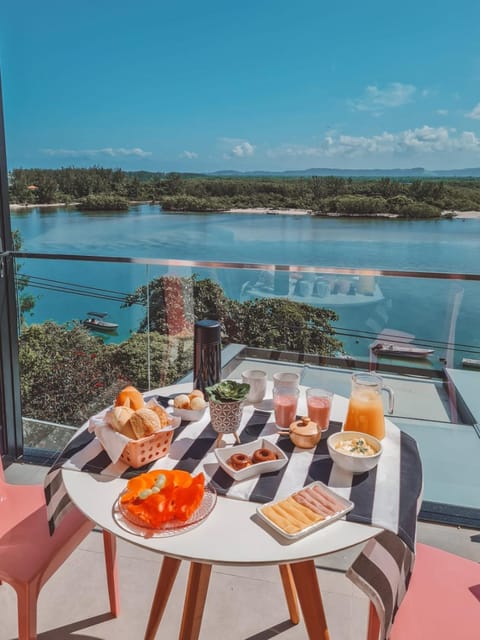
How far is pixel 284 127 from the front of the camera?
31.7 feet

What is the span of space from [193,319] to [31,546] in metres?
1.57

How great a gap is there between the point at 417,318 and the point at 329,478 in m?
1.59

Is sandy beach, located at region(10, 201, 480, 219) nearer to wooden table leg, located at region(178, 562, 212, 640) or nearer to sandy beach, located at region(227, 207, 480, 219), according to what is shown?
sandy beach, located at region(227, 207, 480, 219)

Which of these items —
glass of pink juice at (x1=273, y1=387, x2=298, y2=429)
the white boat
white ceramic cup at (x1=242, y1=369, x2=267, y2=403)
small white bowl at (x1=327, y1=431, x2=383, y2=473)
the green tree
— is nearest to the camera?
small white bowl at (x1=327, y1=431, x2=383, y2=473)

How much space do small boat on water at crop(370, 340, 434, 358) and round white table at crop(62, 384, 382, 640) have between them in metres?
1.63

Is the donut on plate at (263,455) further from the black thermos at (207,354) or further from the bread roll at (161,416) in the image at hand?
the black thermos at (207,354)

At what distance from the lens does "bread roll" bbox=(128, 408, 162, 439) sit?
1.12m

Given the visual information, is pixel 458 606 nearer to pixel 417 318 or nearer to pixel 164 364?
pixel 417 318

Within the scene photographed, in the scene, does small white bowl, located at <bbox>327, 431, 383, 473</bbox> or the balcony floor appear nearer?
small white bowl, located at <bbox>327, 431, 383, 473</bbox>

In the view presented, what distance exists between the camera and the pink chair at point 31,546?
121 centimetres

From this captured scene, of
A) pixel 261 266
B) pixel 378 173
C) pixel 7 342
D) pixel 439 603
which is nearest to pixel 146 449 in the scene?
pixel 439 603

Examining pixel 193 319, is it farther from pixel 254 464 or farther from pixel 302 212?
pixel 302 212

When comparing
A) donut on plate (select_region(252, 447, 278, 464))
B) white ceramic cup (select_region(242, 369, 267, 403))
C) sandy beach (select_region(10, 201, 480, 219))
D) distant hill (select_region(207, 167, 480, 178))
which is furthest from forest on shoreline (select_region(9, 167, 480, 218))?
donut on plate (select_region(252, 447, 278, 464))

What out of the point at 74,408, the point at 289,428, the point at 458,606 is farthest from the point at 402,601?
the point at 74,408
